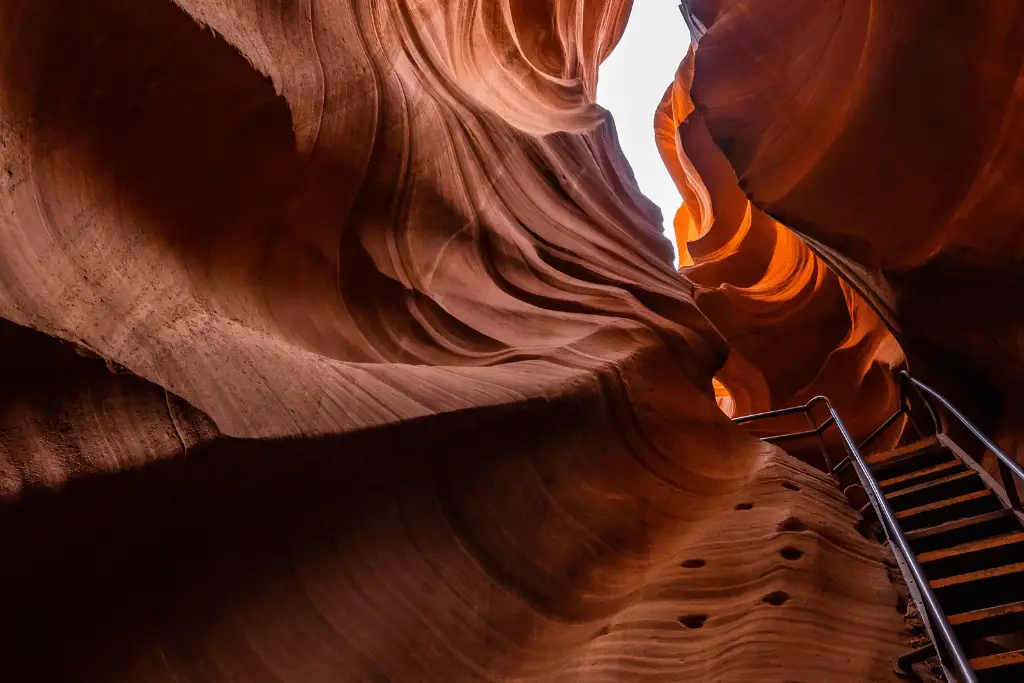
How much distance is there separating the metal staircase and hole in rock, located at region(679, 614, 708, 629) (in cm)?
81

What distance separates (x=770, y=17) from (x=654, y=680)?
6618mm

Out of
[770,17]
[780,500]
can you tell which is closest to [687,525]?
[780,500]

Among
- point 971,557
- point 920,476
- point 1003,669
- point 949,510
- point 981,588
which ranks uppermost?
point 920,476

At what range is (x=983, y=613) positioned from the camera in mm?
3021

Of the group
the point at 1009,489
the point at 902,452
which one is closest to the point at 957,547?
the point at 1009,489

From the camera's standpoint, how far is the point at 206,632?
2652 mm

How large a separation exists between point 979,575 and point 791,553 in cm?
85

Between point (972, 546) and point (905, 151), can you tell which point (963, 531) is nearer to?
point (972, 546)

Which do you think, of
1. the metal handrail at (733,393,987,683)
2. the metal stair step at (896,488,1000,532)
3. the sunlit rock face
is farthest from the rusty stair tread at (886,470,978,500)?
the sunlit rock face

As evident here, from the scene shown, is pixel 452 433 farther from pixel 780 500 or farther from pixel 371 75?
pixel 371 75

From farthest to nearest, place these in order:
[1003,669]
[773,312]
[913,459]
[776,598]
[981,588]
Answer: [773,312] → [913,459] → [776,598] → [981,588] → [1003,669]

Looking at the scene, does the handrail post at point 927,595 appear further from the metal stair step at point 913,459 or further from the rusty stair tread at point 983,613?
the metal stair step at point 913,459

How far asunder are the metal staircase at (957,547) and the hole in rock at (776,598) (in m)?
0.53

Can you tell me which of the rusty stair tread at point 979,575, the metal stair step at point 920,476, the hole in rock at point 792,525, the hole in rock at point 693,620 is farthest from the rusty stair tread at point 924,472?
the hole in rock at point 693,620
